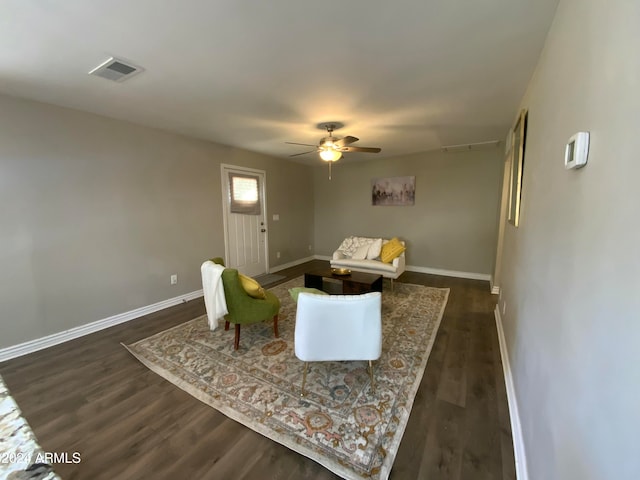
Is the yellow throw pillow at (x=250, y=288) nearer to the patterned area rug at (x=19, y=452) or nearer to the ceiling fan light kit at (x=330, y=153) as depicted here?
the patterned area rug at (x=19, y=452)

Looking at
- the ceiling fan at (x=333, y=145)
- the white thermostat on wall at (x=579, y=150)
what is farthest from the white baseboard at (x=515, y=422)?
the ceiling fan at (x=333, y=145)

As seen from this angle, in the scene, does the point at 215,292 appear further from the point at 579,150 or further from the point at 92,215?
the point at 579,150

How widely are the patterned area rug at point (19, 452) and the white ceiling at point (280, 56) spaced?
194cm

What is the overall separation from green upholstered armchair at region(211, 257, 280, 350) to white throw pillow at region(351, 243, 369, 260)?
8.09 ft

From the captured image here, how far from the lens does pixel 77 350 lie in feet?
8.57

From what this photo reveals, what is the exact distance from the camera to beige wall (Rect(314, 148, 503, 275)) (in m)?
4.71

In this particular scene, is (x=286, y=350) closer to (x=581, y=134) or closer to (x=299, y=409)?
(x=299, y=409)

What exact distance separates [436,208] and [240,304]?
430cm

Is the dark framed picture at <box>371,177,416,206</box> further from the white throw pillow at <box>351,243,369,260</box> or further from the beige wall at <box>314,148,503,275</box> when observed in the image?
the white throw pillow at <box>351,243,369,260</box>

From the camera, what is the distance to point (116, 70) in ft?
6.61

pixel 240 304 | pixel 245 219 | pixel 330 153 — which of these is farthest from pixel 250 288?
pixel 245 219

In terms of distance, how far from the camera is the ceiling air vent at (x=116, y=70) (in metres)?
1.92

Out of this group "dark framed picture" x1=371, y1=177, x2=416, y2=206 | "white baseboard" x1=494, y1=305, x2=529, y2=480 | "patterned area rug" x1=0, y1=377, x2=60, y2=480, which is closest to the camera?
"patterned area rug" x1=0, y1=377, x2=60, y2=480

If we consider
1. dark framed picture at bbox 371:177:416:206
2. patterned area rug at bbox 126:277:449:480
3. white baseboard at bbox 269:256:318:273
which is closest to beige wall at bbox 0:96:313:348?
patterned area rug at bbox 126:277:449:480
